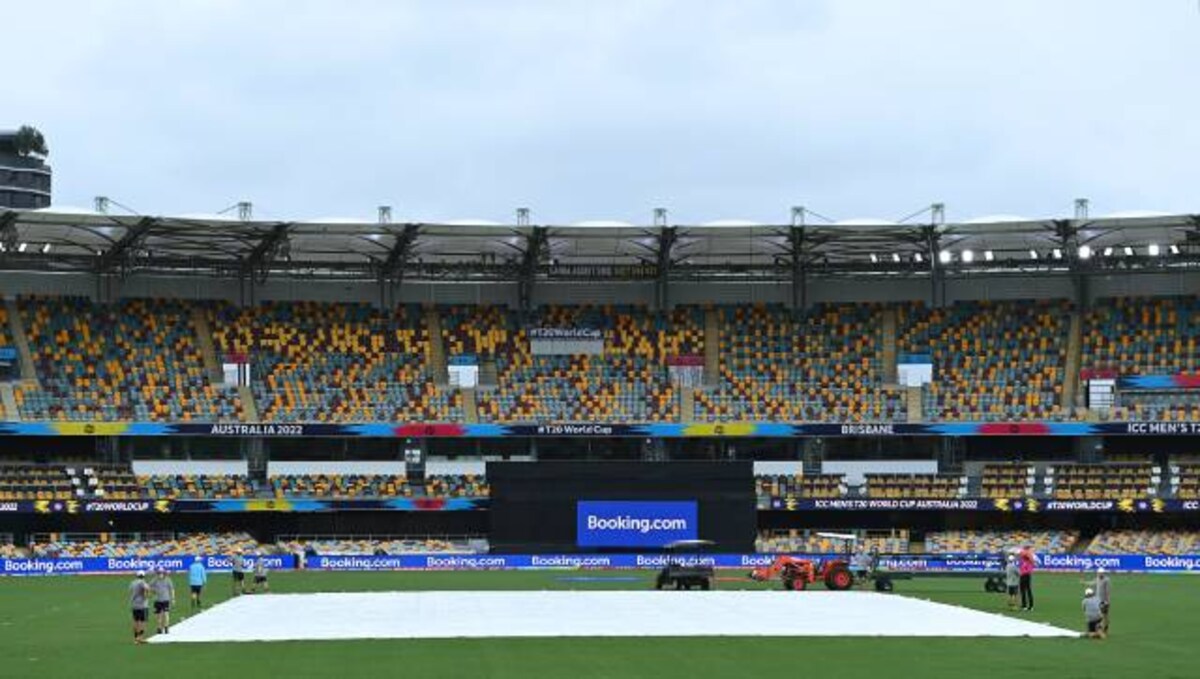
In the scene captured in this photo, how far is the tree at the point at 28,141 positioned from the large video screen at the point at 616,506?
79.4 metres

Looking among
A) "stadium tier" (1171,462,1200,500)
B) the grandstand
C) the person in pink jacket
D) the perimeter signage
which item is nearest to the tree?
the grandstand

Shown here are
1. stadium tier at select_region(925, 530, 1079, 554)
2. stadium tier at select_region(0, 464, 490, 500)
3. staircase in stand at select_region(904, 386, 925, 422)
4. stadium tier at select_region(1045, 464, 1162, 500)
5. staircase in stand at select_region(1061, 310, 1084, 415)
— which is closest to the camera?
stadium tier at select_region(0, 464, 490, 500)

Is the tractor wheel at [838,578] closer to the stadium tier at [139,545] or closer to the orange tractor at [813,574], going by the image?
the orange tractor at [813,574]

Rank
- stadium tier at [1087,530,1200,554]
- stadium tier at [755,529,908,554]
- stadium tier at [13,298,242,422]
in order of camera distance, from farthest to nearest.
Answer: stadium tier at [13,298,242,422] < stadium tier at [1087,530,1200,554] < stadium tier at [755,529,908,554]

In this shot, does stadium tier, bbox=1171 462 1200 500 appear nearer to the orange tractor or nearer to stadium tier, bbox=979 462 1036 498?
stadium tier, bbox=979 462 1036 498

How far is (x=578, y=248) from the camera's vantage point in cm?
8569

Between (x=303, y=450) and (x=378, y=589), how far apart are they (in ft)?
94.1

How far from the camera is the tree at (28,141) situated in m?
137

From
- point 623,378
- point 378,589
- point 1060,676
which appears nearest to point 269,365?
point 623,378

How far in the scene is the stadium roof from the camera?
78312 mm

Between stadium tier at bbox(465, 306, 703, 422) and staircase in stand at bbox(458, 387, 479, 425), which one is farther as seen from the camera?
stadium tier at bbox(465, 306, 703, 422)

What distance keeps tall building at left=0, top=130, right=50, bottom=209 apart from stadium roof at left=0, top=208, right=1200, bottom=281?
55.4 meters

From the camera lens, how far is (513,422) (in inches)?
3295

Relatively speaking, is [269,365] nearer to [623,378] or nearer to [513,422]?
[513,422]
